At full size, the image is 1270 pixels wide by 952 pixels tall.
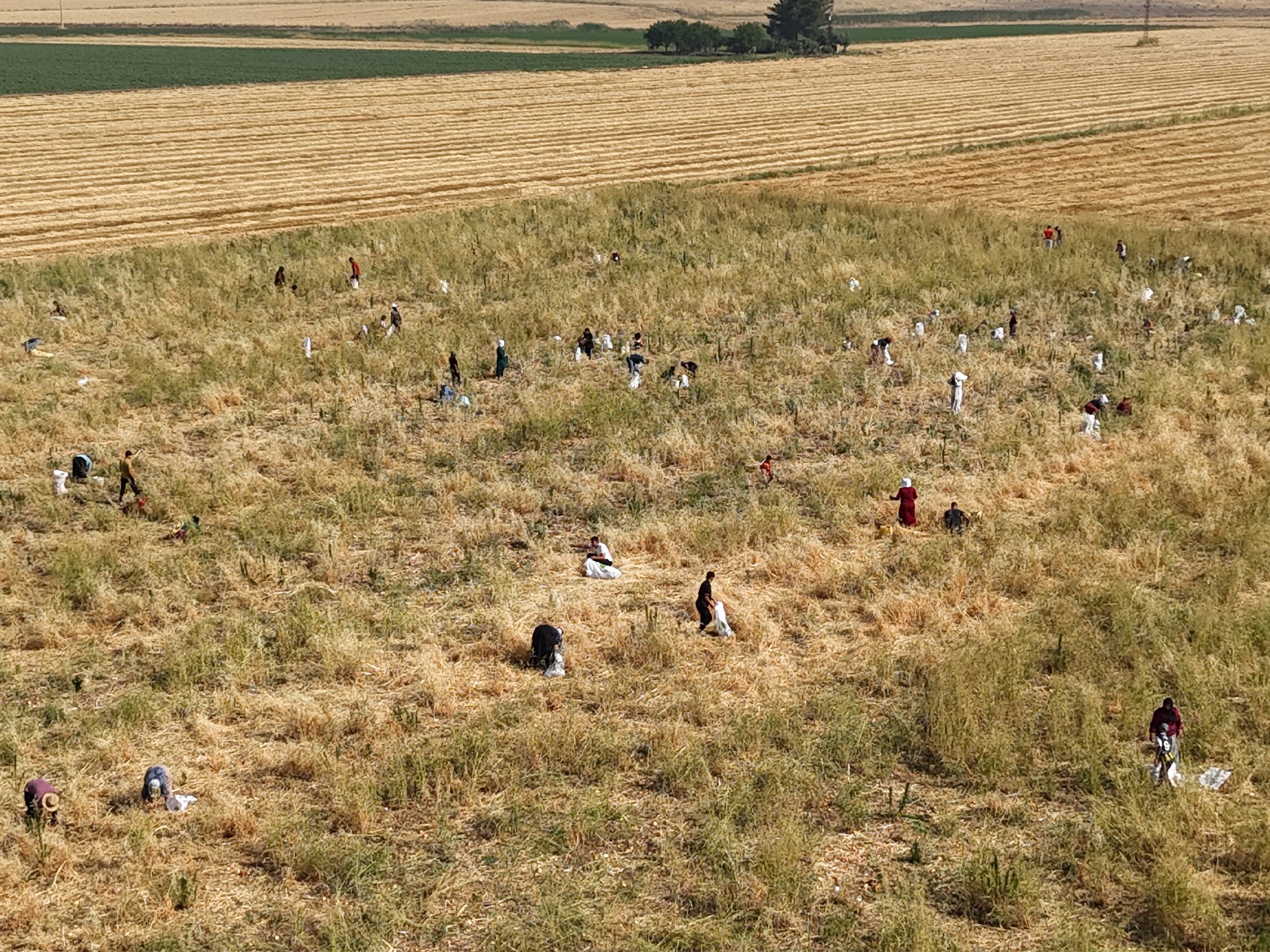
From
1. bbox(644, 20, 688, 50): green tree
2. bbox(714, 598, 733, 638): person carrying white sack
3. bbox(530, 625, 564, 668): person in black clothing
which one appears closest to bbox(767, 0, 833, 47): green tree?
bbox(644, 20, 688, 50): green tree

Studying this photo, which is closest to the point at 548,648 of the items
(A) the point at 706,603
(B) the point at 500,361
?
(A) the point at 706,603

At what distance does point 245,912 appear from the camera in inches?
409

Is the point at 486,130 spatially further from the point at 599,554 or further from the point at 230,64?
the point at 599,554

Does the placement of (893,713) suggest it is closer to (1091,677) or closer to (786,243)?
(1091,677)

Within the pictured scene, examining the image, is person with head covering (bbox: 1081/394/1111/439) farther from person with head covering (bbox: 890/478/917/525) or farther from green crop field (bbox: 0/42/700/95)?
green crop field (bbox: 0/42/700/95)

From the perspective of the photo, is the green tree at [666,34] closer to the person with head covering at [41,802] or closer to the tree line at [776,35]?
the tree line at [776,35]

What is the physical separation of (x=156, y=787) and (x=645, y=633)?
5430 millimetres

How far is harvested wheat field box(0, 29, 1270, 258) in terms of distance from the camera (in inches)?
1655

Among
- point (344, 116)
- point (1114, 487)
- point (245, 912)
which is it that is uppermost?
point (344, 116)

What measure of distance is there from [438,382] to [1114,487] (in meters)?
12.0

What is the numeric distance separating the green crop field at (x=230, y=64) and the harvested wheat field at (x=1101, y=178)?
138 feet

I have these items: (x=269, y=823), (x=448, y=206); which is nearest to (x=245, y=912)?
(x=269, y=823)

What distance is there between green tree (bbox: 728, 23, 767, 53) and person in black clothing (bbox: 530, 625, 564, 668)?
87.9 meters

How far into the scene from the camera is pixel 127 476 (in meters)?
18.9
